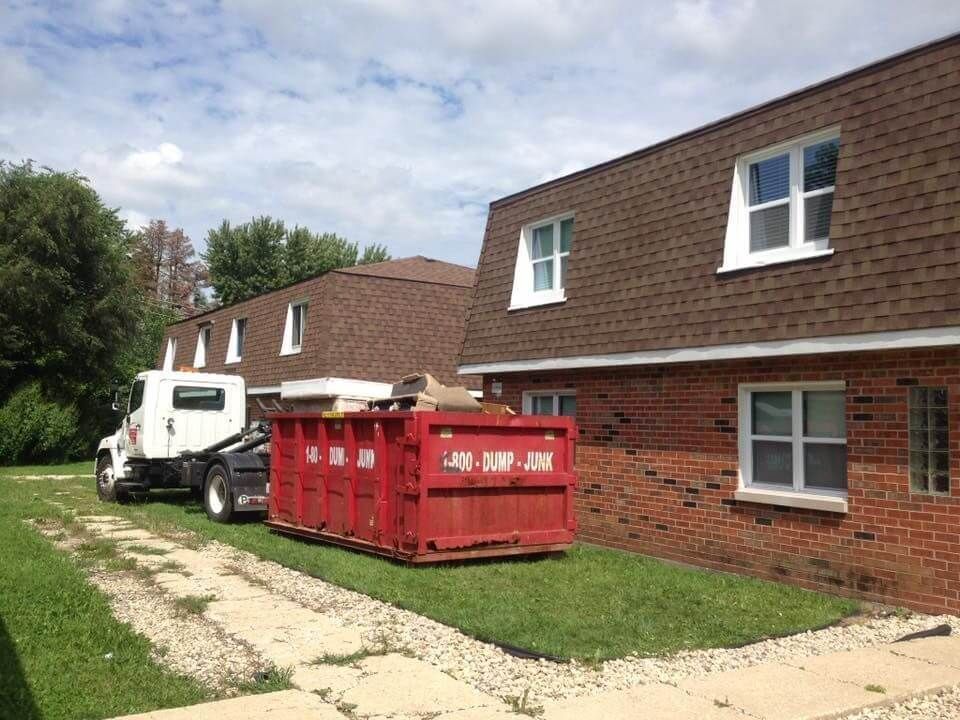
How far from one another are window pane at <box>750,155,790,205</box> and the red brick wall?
1.87 metres

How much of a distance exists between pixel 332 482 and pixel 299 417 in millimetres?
1215

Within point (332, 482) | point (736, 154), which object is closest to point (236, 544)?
point (332, 482)

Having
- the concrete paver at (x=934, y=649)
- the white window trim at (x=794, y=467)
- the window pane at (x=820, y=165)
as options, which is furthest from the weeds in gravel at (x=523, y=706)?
the window pane at (x=820, y=165)

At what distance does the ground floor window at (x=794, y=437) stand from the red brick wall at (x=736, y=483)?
0.14 m

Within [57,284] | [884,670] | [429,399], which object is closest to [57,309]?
[57,284]

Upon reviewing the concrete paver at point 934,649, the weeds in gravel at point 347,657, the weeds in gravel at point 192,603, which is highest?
the concrete paver at point 934,649

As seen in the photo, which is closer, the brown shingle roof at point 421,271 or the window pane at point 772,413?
the window pane at point 772,413

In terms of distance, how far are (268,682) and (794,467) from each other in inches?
235

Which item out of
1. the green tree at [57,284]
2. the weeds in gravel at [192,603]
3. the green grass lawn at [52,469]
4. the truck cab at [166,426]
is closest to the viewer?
the weeds in gravel at [192,603]

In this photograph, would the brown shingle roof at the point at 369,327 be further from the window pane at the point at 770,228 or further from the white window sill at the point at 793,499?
the white window sill at the point at 793,499

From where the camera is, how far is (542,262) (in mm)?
13344

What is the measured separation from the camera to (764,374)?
31.7 ft

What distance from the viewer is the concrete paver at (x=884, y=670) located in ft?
19.5

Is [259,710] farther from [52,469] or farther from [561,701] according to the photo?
[52,469]
